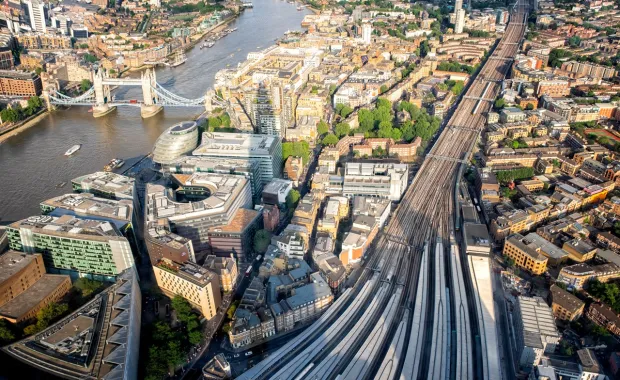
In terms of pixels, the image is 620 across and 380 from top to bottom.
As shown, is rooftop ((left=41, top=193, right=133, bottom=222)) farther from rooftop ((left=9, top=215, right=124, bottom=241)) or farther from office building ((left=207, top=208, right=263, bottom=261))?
office building ((left=207, top=208, right=263, bottom=261))

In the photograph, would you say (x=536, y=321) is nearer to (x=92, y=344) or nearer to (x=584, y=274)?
(x=584, y=274)

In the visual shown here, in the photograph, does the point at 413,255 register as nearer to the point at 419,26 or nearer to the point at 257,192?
the point at 257,192

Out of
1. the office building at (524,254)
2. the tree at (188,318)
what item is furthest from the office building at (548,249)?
the tree at (188,318)

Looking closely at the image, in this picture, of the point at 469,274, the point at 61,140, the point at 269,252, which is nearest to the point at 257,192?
the point at 269,252

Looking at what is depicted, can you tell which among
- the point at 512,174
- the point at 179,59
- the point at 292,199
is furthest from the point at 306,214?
the point at 179,59

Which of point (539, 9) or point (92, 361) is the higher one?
point (539, 9)

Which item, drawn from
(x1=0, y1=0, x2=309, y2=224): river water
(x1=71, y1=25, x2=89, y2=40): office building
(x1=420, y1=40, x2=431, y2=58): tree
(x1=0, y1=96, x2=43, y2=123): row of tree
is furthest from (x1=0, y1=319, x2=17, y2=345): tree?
(x1=71, y1=25, x2=89, y2=40): office building
